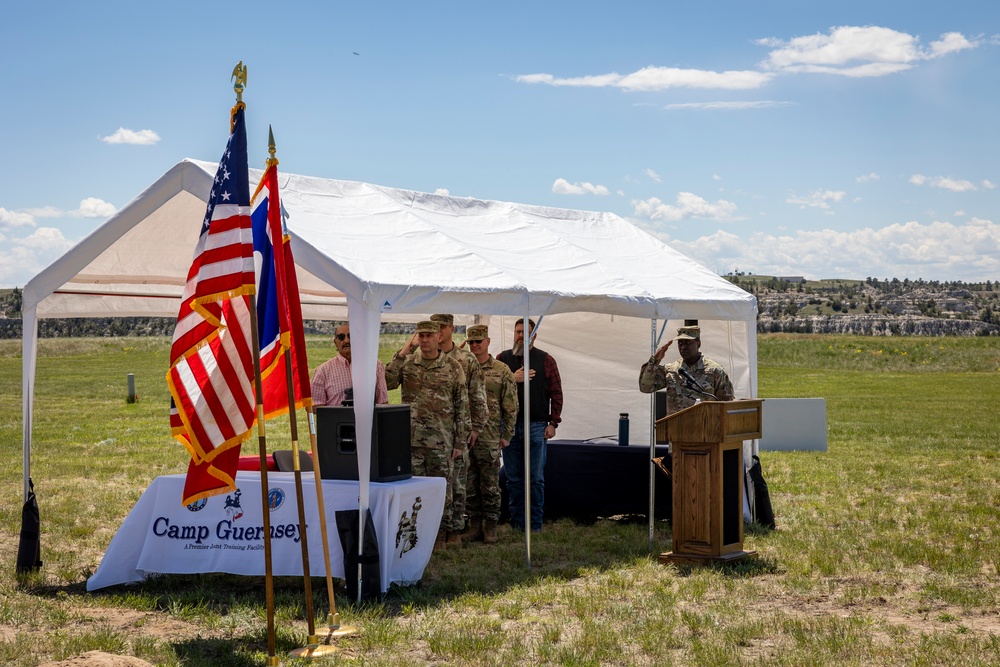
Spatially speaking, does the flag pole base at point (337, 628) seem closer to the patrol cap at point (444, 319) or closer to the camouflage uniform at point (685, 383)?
the patrol cap at point (444, 319)

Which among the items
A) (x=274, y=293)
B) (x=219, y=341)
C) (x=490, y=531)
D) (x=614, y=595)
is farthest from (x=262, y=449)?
(x=490, y=531)

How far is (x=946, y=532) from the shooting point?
10.6 m

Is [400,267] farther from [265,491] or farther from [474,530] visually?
[474,530]

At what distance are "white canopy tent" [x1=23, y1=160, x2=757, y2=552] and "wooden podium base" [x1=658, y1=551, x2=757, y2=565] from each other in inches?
81.5

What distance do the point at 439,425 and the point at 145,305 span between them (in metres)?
3.68

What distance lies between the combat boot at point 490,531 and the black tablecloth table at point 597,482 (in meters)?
1.28

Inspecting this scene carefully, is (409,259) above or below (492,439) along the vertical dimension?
above

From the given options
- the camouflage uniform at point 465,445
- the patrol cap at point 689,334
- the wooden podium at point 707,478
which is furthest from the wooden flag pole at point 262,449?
the patrol cap at point 689,334

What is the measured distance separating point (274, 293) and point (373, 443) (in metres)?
1.46

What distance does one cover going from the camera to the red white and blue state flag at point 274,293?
21.9 ft

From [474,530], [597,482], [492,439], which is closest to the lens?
[492,439]

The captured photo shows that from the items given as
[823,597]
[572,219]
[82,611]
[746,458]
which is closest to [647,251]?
[572,219]

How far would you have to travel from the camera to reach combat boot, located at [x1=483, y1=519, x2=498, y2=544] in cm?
1016

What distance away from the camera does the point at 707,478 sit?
29.1ft
